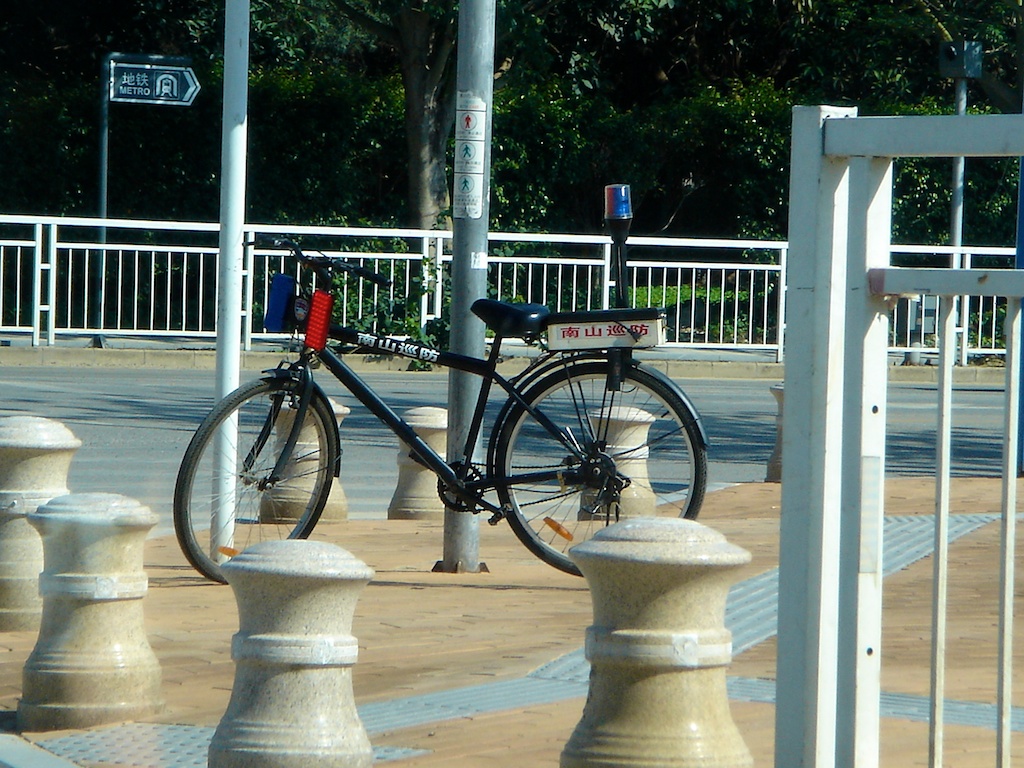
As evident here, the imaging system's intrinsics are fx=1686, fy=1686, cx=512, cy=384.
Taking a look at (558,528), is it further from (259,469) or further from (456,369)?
(259,469)

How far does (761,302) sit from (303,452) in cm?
1368

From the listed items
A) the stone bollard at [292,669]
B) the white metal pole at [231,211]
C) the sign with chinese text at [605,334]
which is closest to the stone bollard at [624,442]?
the sign with chinese text at [605,334]

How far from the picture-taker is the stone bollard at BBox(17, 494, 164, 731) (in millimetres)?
4492

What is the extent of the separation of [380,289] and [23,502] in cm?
1297

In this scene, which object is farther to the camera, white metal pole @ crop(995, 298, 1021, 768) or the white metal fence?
the white metal fence

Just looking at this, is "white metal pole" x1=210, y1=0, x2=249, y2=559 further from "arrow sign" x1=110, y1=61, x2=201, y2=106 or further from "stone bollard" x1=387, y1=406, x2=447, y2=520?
"arrow sign" x1=110, y1=61, x2=201, y2=106

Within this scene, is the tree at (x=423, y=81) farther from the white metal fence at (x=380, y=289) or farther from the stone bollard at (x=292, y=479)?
the stone bollard at (x=292, y=479)

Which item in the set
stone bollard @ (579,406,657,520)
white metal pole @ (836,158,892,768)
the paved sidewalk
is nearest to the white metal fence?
the paved sidewalk

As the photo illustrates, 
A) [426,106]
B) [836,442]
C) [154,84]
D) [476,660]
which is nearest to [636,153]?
[426,106]

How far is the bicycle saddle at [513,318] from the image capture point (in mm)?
6066

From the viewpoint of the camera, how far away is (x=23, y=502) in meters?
5.52

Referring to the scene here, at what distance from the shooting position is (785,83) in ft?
88.2

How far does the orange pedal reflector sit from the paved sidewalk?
0.69 ft

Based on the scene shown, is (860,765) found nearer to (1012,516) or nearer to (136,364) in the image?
(1012,516)
